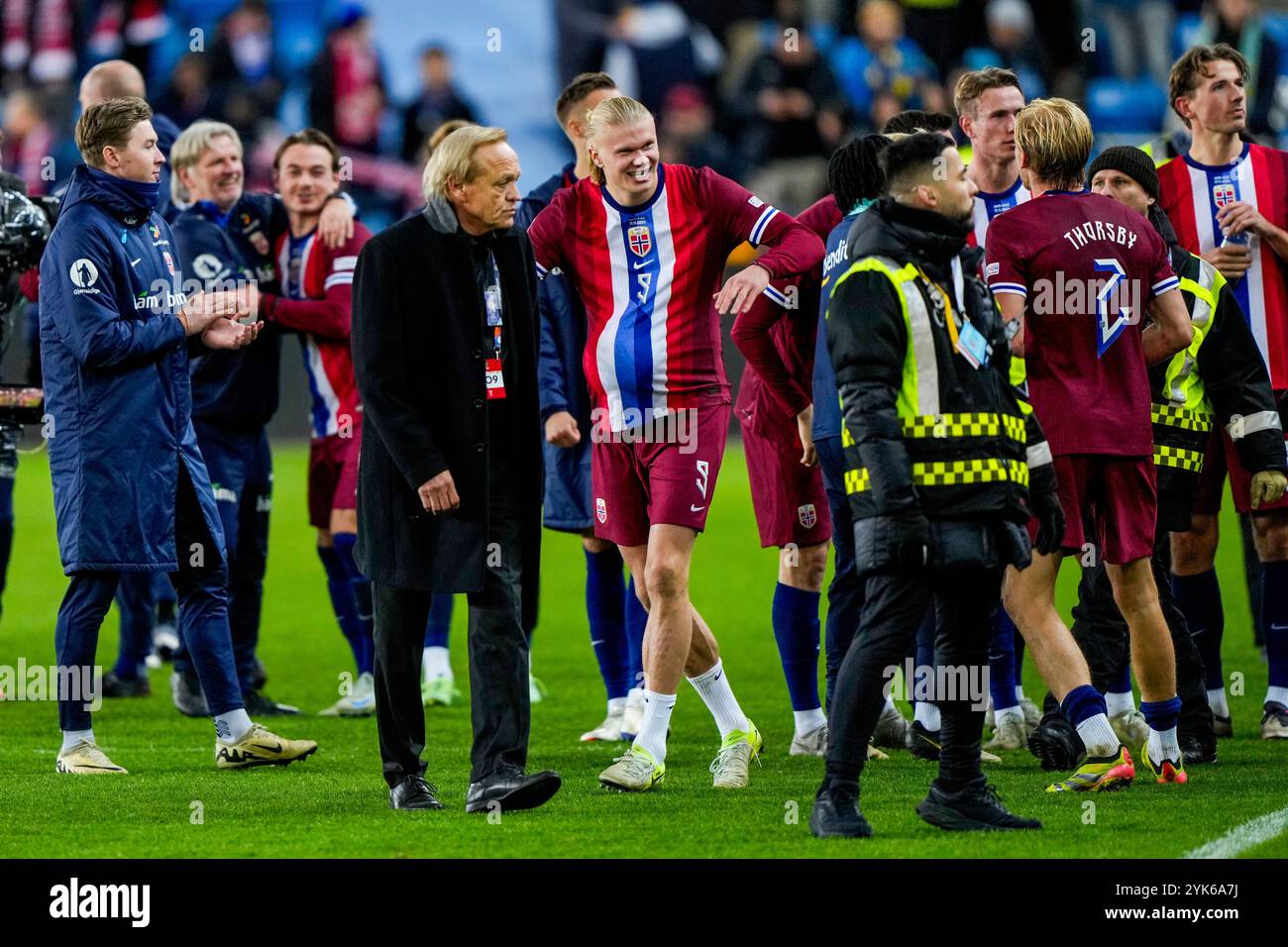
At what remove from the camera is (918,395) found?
529 cm

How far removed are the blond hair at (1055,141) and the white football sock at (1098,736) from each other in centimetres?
177

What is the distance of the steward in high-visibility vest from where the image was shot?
5.19 metres

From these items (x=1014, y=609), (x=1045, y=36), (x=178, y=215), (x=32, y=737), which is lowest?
(x=32, y=737)

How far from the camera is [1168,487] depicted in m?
7.05

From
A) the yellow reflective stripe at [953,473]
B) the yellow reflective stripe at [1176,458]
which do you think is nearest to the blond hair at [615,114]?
the yellow reflective stripe at [953,473]

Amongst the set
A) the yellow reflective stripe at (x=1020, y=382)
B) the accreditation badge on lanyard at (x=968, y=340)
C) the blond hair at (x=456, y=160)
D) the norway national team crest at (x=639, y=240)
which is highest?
the blond hair at (x=456, y=160)

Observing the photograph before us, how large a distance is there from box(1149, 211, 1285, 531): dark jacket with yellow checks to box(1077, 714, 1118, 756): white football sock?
48.0 inches

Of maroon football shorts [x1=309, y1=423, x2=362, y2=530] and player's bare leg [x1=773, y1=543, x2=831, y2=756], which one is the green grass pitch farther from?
maroon football shorts [x1=309, y1=423, x2=362, y2=530]

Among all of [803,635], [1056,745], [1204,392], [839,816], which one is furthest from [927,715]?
[839,816]

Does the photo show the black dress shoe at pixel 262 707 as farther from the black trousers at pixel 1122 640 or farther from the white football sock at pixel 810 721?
the black trousers at pixel 1122 640

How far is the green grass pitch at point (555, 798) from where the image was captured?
17.3 feet

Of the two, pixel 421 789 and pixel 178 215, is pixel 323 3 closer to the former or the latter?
pixel 178 215

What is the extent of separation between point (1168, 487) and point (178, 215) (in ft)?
15.3
